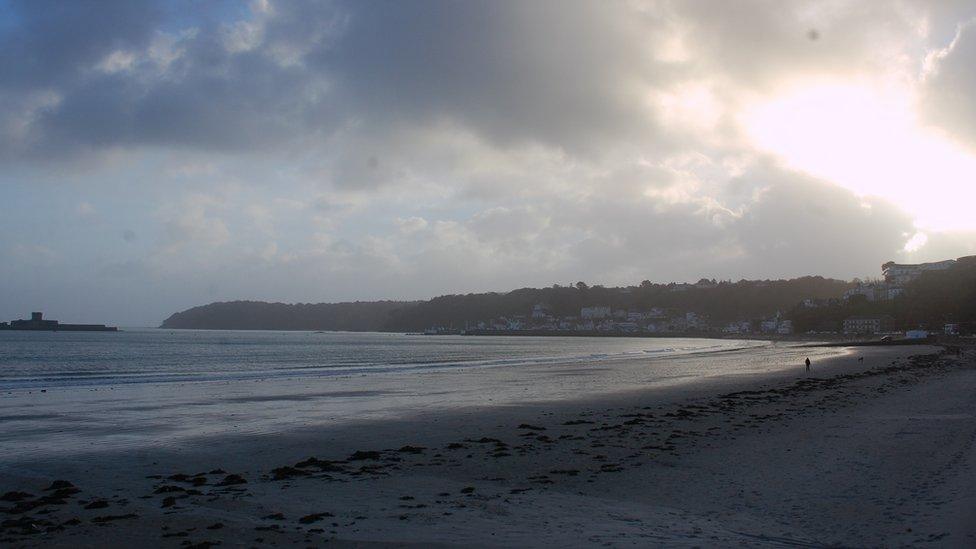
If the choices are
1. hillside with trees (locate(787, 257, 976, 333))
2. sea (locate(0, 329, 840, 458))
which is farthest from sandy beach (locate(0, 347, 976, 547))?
hillside with trees (locate(787, 257, 976, 333))

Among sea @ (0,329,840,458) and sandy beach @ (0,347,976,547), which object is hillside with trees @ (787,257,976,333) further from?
sandy beach @ (0,347,976,547)

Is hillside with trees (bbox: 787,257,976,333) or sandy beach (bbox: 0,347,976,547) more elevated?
hillside with trees (bbox: 787,257,976,333)

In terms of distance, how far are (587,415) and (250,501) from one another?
34.9ft

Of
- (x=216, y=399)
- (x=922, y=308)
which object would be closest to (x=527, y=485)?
(x=216, y=399)

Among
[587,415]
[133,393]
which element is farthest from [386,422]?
[133,393]

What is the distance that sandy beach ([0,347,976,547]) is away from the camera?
6.93 m

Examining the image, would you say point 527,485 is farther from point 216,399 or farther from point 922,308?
point 922,308

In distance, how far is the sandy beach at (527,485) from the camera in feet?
22.7

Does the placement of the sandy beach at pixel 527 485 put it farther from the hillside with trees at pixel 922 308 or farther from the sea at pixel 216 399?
the hillside with trees at pixel 922 308

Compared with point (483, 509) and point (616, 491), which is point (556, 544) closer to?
point (483, 509)

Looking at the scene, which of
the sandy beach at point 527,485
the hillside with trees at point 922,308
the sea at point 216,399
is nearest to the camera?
the sandy beach at point 527,485

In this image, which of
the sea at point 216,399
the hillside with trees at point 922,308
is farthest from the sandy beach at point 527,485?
the hillside with trees at point 922,308

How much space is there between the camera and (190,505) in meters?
8.23

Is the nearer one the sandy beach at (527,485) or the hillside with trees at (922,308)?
the sandy beach at (527,485)
